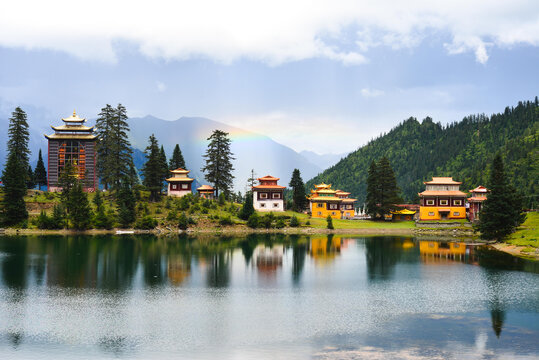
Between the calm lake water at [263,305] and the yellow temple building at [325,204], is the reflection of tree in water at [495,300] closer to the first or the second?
the calm lake water at [263,305]

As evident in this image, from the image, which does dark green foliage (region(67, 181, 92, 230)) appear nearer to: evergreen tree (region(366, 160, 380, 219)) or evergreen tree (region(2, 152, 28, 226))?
evergreen tree (region(2, 152, 28, 226))

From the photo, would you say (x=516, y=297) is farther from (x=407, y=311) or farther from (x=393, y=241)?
(x=393, y=241)

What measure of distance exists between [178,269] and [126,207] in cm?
5013

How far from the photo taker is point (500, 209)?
82688 millimetres

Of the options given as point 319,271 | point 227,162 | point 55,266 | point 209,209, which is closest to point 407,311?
point 319,271

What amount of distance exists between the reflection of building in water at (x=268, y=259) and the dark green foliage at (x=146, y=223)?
101 feet

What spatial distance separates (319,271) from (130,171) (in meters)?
72.0

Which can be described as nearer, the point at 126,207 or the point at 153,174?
the point at 126,207

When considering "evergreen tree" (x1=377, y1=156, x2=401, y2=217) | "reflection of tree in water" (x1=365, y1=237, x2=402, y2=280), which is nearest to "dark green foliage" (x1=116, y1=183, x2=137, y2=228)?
"reflection of tree in water" (x1=365, y1=237, x2=402, y2=280)

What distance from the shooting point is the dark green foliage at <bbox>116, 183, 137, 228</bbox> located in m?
101

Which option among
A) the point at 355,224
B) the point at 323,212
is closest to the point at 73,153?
the point at 323,212

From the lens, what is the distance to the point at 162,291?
44.6m

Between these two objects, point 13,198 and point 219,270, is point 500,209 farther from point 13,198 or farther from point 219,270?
point 13,198

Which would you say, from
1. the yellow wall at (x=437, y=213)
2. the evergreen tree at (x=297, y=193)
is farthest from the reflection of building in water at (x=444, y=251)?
the evergreen tree at (x=297, y=193)
